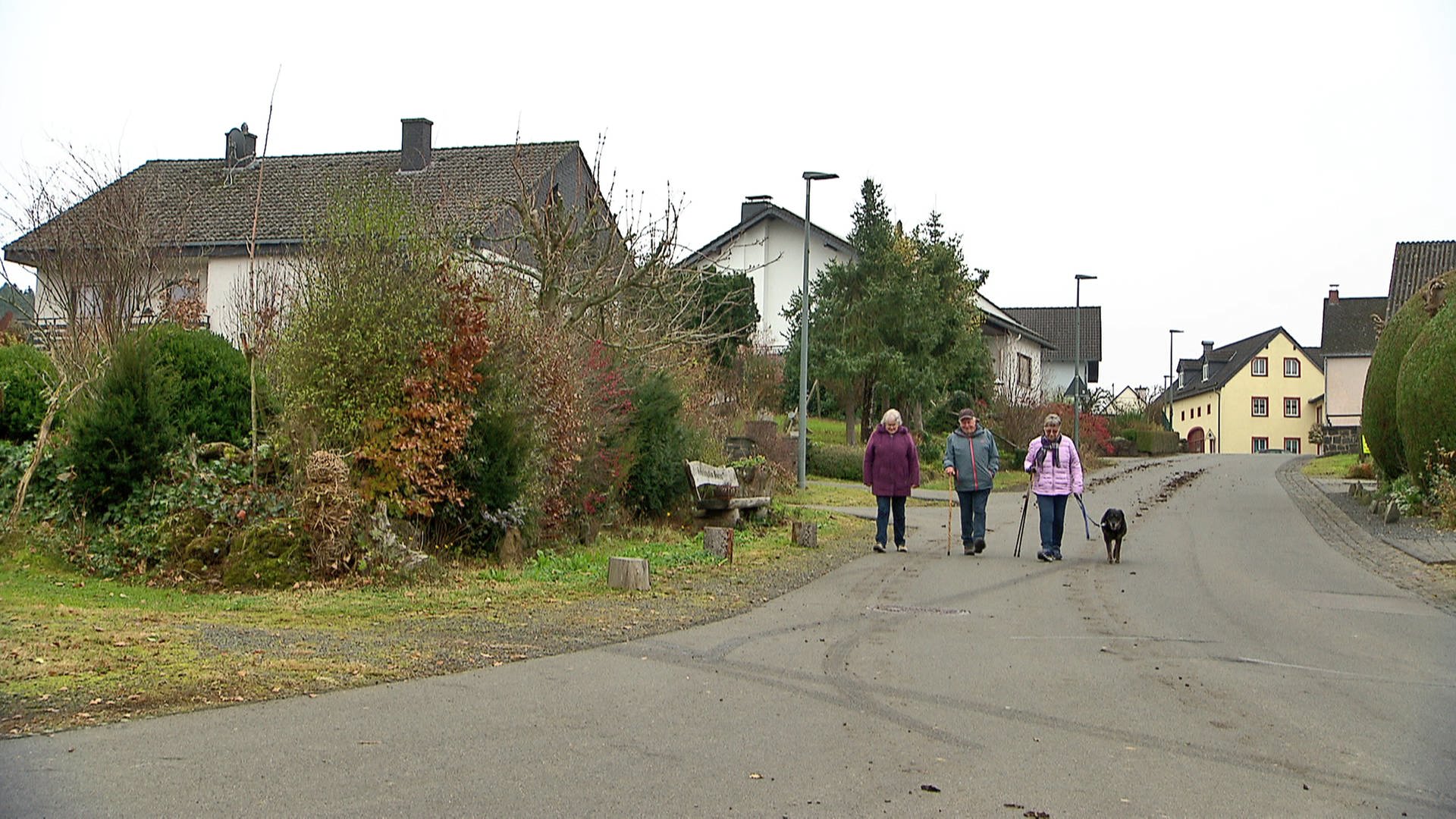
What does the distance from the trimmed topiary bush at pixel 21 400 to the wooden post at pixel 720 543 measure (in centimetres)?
758

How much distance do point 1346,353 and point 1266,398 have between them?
20.4 metres

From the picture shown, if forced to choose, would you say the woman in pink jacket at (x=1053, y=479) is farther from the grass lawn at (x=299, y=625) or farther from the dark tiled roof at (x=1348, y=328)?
the dark tiled roof at (x=1348, y=328)

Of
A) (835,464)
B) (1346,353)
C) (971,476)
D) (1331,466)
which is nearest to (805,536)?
(971,476)

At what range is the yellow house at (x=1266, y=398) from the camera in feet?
322

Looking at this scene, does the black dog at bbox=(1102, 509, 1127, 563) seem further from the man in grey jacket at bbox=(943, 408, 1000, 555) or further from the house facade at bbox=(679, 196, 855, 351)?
the house facade at bbox=(679, 196, 855, 351)

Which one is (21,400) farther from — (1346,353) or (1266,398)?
(1266,398)

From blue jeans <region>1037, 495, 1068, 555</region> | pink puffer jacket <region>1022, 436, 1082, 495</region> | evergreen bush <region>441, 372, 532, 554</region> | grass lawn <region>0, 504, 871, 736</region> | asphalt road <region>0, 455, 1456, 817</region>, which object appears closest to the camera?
asphalt road <region>0, 455, 1456, 817</region>

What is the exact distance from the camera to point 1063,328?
3629 inches

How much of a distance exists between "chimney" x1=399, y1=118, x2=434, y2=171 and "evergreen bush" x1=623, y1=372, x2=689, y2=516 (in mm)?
21070

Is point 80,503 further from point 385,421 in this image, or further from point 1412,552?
point 1412,552

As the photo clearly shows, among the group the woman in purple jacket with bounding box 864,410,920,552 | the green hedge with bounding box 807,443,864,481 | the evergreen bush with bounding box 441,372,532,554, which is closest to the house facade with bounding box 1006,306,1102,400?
the green hedge with bounding box 807,443,864,481

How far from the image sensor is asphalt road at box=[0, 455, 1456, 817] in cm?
555

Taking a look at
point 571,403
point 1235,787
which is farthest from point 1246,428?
point 1235,787

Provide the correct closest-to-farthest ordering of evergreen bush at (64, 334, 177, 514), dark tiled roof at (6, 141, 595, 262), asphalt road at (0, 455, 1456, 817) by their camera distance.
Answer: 1. asphalt road at (0, 455, 1456, 817)
2. evergreen bush at (64, 334, 177, 514)
3. dark tiled roof at (6, 141, 595, 262)
